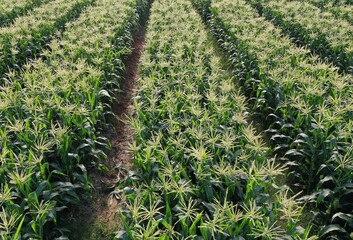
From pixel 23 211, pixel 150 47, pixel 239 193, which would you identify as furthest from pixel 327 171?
pixel 150 47

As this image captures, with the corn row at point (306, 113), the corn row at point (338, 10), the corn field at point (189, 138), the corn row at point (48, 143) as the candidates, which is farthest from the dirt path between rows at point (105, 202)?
the corn row at point (338, 10)

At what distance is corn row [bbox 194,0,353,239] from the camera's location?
4039mm

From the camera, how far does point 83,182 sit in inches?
170

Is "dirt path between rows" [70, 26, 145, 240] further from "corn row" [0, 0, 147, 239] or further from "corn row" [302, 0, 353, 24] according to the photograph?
"corn row" [302, 0, 353, 24]

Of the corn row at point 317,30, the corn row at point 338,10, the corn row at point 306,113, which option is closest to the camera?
the corn row at point 306,113

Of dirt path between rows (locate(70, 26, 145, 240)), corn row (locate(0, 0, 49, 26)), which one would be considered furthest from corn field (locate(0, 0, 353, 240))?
corn row (locate(0, 0, 49, 26))

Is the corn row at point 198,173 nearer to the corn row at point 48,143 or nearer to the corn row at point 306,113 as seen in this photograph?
the corn row at point 306,113

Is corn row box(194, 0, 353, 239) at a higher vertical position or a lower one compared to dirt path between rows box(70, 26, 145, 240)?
higher

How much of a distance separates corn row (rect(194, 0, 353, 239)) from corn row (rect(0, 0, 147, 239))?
297 cm

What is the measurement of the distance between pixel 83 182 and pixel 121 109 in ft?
10.0

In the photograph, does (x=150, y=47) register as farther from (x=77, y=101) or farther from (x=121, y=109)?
(x=77, y=101)

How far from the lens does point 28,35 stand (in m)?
8.50

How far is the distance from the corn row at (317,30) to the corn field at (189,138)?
0.06 meters

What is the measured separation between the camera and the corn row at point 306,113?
404 cm
